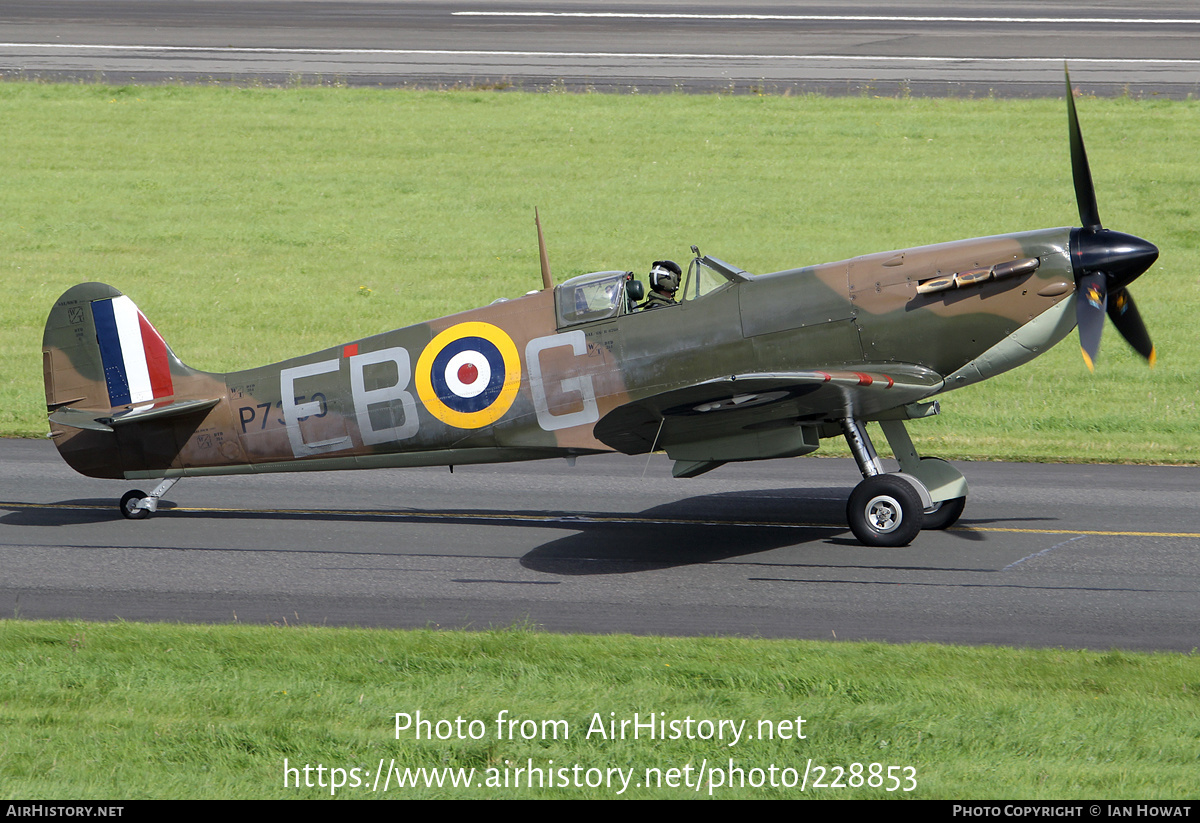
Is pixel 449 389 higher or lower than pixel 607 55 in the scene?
lower

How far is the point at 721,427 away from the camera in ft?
33.1

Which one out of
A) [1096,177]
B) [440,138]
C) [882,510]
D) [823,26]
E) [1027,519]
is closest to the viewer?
[882,510]

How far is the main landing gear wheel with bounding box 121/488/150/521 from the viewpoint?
11.8m

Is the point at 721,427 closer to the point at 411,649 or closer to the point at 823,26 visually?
the point at 411,649

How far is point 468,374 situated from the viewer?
1095 centimetres

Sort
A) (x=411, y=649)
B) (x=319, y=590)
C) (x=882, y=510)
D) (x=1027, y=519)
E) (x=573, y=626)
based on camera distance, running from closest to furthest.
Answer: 1. (x=411, y=649)
2. (x=573, y=626)
3. (x=319, y=590)
4. (x=882, y=510)
5. (x=1027, y=519)

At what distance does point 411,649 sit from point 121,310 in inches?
231

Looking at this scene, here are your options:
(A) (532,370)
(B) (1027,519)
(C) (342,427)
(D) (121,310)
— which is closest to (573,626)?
(A) (532,370)

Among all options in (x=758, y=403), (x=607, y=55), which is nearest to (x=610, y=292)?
(x=758, y=403)

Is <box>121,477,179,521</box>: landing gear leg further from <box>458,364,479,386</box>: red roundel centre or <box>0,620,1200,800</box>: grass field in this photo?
<box>0,620,1200,800</box>: grass field

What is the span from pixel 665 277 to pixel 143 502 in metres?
5.55

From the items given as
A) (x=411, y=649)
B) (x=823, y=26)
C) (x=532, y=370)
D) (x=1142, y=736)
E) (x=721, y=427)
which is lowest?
(x=1142, y=736)

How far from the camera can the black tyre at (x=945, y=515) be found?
1088 centimetres

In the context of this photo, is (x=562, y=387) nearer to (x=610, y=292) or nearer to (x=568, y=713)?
(x=610, y=292)
